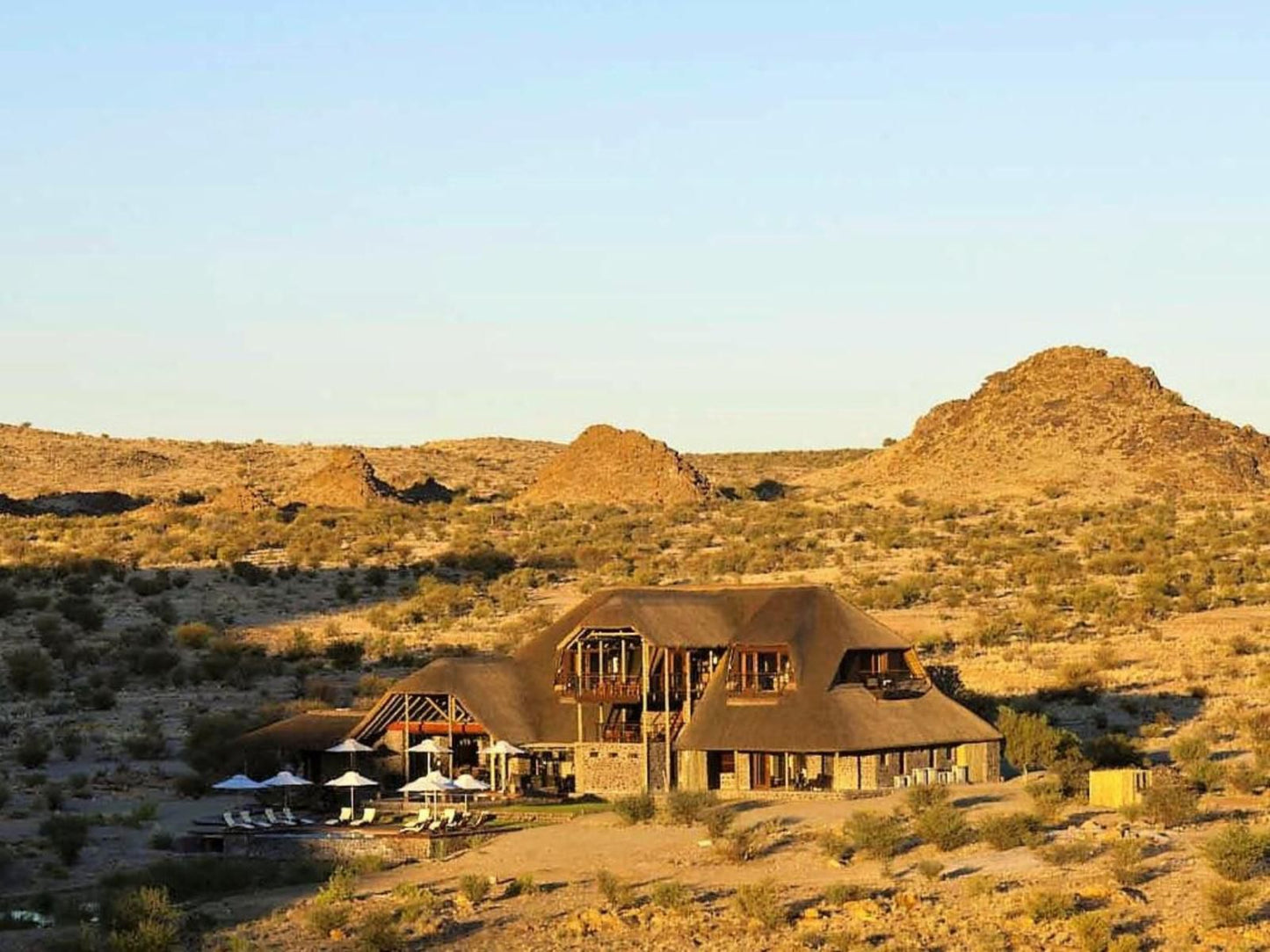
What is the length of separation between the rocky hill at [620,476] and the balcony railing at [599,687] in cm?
6270

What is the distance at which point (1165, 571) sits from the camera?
300 feet

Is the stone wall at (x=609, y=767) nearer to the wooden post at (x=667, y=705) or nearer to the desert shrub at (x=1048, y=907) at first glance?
the wooden post at (x=667, y=705)

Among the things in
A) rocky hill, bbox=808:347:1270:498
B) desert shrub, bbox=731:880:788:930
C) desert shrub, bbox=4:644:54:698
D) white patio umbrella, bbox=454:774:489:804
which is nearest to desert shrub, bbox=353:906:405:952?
desert shrub, bbox=731:880:788:930

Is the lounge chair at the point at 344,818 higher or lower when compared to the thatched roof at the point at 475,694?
lower

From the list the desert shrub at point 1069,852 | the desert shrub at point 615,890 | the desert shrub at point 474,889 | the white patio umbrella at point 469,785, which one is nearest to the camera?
the desert shrub at point 615,890

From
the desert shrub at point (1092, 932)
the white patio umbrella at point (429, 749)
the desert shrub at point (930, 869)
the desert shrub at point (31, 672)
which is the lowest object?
the desert shrub at point (1092, 932)

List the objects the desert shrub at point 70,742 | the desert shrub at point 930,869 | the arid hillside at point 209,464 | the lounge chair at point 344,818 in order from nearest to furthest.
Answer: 1. the desert shrub at point 930,869
2. the lounge chair at point 344,818
3. the desert shrub at point 70,742
4. the arid hillside at point 209,464

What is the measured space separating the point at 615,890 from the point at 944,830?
6527 millimetres

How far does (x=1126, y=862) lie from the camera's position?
41.9 meters

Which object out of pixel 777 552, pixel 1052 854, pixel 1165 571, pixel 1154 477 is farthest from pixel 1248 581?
pixel 1052 854

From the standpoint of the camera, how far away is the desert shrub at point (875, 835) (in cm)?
4400

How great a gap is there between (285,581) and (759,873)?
5322 centimetres

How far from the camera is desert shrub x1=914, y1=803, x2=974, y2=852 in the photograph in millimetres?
44531

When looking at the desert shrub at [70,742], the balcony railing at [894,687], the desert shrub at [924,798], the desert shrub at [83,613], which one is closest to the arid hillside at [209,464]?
the desert shrub at [83,613]
